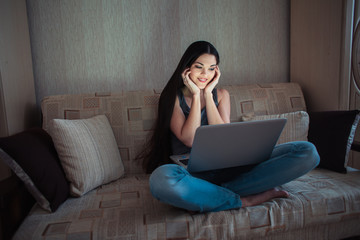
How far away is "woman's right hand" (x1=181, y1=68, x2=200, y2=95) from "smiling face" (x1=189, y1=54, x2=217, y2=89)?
26mm

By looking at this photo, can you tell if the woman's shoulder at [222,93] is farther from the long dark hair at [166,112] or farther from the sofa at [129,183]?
the long dark hair at [166,112]

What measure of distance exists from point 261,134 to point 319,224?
511 mm

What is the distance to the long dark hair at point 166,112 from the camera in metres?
1.67

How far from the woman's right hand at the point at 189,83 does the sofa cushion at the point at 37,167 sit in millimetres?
800

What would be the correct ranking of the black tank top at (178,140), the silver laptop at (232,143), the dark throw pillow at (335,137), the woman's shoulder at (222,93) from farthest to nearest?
the woman's shoulder at (222,93)
the black tank top at (178,140)
the dark throw pillow at (335,137)
the silver laptop at (232,143)

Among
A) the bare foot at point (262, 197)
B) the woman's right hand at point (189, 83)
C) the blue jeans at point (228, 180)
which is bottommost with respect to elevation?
the bare foot at point (262, 197)

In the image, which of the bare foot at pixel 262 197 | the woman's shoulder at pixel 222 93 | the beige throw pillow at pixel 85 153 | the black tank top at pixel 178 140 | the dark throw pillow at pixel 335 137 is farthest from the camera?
the woman's shoulder at pixel 222 93

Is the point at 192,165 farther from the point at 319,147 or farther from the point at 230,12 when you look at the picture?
the point at 230,12

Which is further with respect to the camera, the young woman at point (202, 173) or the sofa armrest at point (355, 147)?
the sofa armrest at point (355, 147)

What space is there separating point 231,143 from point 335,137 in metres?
0.79

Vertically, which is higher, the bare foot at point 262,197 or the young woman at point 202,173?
the young woman at point 202,173

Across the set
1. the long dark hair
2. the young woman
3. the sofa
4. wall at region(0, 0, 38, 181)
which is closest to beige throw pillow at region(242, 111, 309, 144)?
the sofa

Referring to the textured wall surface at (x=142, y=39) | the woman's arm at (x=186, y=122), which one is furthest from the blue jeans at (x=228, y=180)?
the textured wall surface at (x=142, y=39)

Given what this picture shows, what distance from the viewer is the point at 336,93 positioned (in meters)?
1.97
